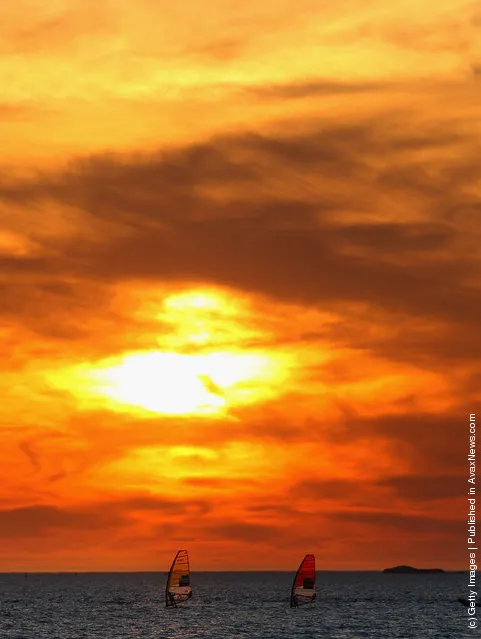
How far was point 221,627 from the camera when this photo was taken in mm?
174500

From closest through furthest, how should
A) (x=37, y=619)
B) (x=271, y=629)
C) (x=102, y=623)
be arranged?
(x=271, y=629) < (x=102, y=623) < (x=37, y=619)

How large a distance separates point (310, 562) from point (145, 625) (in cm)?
3535

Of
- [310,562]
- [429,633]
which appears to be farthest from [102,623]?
[429,633]

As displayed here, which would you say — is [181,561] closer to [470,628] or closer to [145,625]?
[145,625]

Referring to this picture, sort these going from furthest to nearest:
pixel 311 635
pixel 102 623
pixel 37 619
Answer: pixel 37 619
pixel 102 623
pixel 311 635

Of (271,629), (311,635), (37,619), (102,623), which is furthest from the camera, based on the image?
(37,619)

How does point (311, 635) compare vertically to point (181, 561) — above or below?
below

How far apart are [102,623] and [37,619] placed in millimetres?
19090

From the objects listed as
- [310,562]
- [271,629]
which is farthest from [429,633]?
[310,562]

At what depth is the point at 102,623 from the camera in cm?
18438

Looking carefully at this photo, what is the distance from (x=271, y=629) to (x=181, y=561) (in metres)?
A: 34.4

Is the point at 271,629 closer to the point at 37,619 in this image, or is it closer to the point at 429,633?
the point at 429,633

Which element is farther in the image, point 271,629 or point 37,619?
point 37,619

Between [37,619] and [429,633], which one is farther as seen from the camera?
[37,619]
